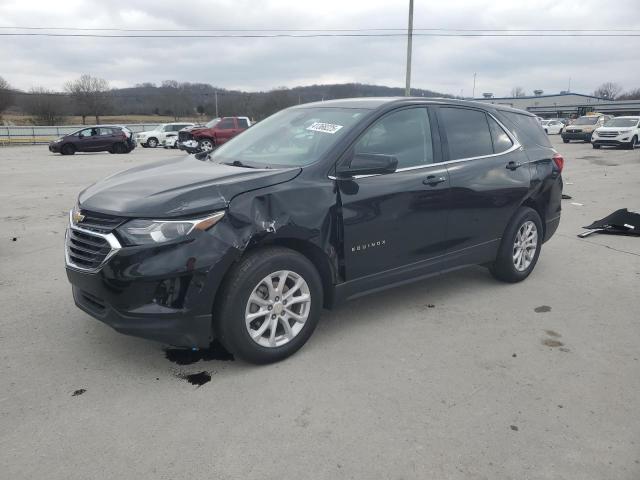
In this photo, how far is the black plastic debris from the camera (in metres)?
7.15

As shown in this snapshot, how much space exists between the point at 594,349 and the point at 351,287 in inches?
70.9

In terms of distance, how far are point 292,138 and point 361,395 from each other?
2078 mm

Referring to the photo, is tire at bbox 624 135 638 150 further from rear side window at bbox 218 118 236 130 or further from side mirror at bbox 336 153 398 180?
side mirror at bbox 336 153 398 180

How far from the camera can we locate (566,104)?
88438 mm

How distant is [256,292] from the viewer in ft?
10.9

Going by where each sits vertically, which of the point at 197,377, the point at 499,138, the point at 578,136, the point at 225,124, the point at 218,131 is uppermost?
the point at 225,124

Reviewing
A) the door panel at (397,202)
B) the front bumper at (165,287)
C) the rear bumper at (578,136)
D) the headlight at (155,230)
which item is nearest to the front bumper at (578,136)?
the rear bumper at (578,136)

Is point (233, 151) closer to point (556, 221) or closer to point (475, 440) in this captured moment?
point (475, 440)

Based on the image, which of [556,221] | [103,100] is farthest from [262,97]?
[556,221]

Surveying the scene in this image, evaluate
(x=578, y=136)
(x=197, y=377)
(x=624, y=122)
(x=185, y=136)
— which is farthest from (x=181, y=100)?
(x=197, y=377)

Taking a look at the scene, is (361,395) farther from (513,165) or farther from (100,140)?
(100,140)

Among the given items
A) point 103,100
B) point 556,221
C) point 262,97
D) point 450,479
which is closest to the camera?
point 450,479

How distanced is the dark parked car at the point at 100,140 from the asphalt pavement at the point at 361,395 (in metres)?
23.5

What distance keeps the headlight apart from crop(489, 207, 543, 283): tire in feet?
10.2
